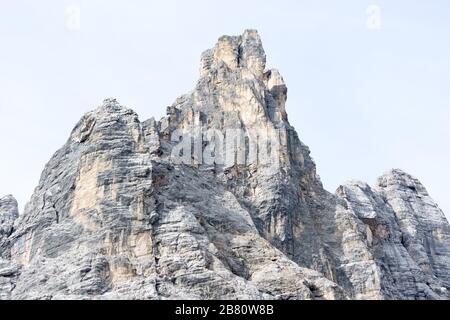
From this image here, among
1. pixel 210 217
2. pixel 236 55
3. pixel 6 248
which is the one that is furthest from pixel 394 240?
pixel 6 248

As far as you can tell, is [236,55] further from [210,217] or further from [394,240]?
[210,217]

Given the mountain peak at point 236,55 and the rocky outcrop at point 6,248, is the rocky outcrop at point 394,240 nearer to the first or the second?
the mountain peak at point 236,55

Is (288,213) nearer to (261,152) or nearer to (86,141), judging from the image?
(261,152)

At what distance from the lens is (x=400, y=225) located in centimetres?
13700

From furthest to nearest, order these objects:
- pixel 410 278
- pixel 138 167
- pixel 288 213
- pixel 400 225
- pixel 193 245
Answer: pixel 400 225, pixel 410 278, pixel 288 213, pixel 138 167, pixel 193 245

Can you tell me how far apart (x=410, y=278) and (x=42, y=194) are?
164ft

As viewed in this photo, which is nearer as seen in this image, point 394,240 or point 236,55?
point 236,55

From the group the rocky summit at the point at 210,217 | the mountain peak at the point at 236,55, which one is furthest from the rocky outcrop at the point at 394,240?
the mountain peak at the point at 236,55

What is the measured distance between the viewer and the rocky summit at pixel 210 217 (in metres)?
76.1

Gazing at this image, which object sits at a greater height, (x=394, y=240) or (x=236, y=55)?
(x=236, y=55)

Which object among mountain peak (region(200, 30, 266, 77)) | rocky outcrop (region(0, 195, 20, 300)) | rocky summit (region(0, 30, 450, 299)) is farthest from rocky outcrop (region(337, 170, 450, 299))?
rocky outcrop (region(0, 195, 20, 300))

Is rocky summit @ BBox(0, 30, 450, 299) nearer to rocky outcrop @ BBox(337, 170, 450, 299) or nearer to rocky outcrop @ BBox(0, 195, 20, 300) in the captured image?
rocky outcrop @ BBox(0, 195, 20, 300)

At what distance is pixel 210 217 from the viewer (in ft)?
294

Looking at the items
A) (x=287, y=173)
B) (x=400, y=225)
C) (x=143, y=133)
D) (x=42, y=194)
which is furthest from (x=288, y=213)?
(x=400, y=225)
